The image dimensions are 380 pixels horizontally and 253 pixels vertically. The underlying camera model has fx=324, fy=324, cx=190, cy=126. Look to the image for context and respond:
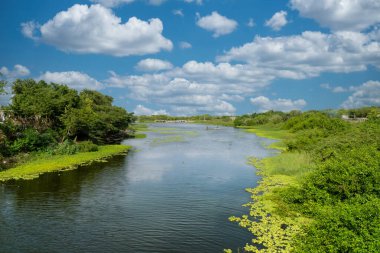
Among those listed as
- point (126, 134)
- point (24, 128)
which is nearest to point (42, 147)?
point (24, 128)

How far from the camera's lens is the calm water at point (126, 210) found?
63.8 ft

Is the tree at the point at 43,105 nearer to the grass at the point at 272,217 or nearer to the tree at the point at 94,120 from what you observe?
the tree at the point at 94,120

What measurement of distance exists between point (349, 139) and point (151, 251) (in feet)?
82.4

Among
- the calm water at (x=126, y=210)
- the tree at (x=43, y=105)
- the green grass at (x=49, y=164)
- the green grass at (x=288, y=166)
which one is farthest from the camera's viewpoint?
the tree at (x=43, y=105)

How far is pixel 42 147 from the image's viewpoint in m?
48.8

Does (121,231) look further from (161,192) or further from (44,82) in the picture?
(44,82)

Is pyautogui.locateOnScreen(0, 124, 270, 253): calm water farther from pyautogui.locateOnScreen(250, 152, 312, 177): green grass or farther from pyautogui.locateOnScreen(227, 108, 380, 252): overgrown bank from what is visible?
pyautogui.locateOnScreen(250, 152, 312, 177): green grass

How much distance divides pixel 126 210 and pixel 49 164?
70.0 ft

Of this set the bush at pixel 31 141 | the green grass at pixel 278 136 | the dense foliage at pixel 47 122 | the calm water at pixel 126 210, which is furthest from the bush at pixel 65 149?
the green grass at pixel 278 136

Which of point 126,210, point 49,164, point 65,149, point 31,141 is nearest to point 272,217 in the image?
point 126,210

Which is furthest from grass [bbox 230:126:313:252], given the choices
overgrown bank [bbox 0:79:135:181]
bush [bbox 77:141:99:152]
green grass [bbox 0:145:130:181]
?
bush [bbox 77:141:99:152]

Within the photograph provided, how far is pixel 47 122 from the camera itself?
5659 cm

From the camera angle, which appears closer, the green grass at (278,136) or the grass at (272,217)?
the grass at (272,217)

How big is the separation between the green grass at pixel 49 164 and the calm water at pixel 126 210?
264 centimetres
